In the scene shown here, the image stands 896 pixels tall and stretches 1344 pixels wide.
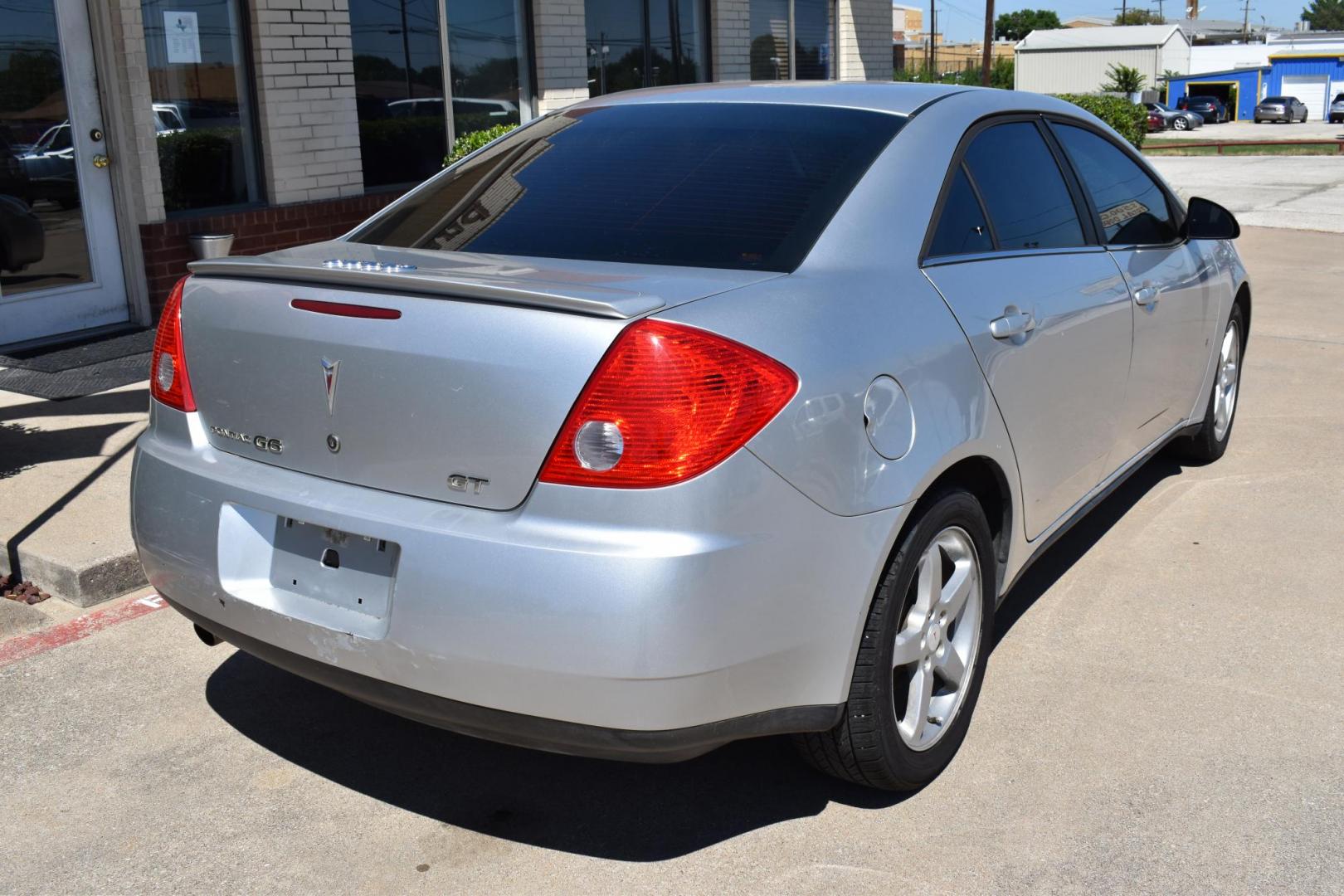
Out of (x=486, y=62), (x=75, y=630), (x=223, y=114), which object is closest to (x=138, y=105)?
(x=223, y=114)

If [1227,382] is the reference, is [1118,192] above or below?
above

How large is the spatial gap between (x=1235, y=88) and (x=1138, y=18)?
62060mm

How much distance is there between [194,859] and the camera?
2973mm

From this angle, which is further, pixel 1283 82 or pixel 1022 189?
pixel 1283 82

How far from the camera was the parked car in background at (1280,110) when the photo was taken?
73.3 m

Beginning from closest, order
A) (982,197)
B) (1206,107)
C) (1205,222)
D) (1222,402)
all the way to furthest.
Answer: (982,197) → (1205,222) → (1222,402) → (1206,107)

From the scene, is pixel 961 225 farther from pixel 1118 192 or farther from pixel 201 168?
pixel 201 168

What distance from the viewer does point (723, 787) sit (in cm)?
328

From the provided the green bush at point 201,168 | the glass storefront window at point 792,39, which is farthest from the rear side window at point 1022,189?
the glass storefront window at point 792,39

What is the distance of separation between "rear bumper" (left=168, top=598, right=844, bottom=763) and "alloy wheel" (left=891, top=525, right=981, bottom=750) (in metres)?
0.37

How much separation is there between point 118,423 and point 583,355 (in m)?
4.24

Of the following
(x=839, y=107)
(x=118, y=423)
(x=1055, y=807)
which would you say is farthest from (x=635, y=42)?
(x=1055, y=807)

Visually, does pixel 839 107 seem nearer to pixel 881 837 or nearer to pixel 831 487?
pixel 831 487

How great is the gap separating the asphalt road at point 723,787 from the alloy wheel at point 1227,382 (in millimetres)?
1515
